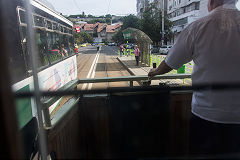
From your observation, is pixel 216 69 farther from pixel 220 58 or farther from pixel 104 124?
pixel 104 124

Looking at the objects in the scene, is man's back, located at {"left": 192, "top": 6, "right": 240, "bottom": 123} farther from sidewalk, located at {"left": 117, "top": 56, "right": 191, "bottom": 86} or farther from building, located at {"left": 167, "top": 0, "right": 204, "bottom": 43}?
sidewalk, located at {"left": 117, "top": 56, "right": 191, "bottom": 86}

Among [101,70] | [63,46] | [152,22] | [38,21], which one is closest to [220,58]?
[38,21]

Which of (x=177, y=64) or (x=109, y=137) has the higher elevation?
(x=177, y=64)

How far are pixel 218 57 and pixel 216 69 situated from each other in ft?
0.26

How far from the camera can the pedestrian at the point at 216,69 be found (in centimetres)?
133

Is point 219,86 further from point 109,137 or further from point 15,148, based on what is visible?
point 15,148

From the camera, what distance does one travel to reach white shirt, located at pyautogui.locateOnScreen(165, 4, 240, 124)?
1330 millimetres

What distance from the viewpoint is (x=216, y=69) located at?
4.43ft

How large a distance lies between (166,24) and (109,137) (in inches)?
1000

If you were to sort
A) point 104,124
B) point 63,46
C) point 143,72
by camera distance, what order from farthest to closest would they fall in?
1. point 143,72
2. point 63,46
3. point 104,124

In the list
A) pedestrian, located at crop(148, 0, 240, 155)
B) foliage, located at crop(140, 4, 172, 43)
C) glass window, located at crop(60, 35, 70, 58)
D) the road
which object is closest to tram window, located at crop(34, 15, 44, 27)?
the road

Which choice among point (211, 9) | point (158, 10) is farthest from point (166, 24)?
point (211, 9)

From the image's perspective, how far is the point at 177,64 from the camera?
59.9 inches

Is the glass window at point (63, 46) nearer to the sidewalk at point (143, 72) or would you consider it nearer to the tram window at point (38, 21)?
the tram window at point (38, 21)
